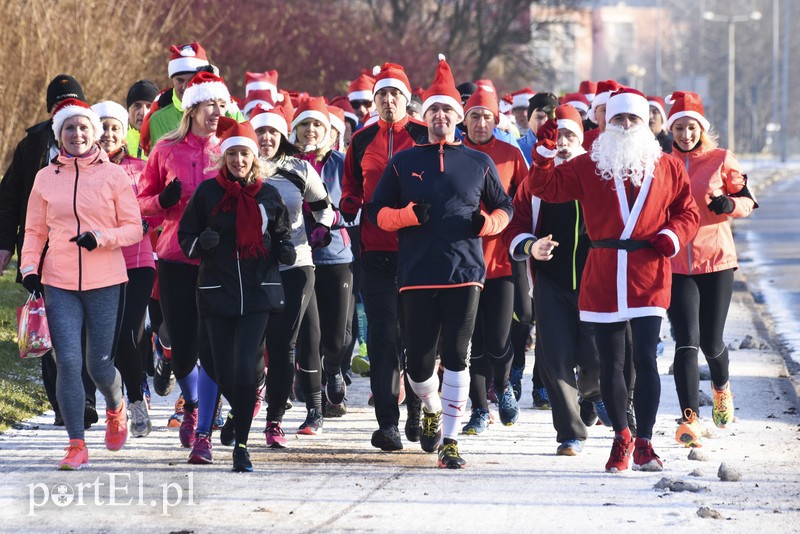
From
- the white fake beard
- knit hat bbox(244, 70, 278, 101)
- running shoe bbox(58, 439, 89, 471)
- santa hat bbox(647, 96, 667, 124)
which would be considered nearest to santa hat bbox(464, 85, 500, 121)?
the white fake beard

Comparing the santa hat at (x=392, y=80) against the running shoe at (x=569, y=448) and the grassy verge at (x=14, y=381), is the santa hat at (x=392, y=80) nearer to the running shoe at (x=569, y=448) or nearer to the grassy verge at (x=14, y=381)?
the running shoe at (x=569, y=448)

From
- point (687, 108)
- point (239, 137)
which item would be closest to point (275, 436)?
point (239, 137)

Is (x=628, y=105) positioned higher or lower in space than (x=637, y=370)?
higher

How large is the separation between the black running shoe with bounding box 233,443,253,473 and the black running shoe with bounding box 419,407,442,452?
109 cm

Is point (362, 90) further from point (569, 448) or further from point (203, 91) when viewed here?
point (569, 448)

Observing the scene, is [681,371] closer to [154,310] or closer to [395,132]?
[395,132]

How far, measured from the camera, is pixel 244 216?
807 centimetres

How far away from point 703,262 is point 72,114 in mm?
3627

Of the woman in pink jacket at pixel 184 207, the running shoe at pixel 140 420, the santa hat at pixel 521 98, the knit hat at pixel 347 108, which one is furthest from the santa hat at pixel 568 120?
the santa hat at pixel 521 98

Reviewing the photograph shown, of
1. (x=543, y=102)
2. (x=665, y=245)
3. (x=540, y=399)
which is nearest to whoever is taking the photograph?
(x=665, y=245)

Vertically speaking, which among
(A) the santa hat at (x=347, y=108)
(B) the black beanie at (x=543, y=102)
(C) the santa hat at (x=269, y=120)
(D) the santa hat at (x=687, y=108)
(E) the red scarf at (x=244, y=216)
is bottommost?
(E) the red scarf at (x=244, y=216)

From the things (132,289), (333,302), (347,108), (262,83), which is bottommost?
(333,302)

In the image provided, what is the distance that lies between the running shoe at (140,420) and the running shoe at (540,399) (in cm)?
263

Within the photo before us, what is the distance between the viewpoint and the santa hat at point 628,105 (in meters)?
8.36
